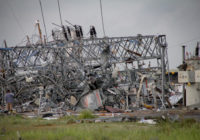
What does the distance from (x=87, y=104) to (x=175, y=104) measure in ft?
24.0

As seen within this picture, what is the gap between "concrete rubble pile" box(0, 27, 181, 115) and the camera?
24766mm

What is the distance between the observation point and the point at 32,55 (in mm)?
36125

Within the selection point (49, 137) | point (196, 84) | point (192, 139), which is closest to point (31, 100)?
point (196, 84)

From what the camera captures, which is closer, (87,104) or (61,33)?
(87,104)

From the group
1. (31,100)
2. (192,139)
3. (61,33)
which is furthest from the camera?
(61,33)

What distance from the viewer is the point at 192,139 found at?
8242mm

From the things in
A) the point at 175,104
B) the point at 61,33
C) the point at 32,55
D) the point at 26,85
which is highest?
the point at 61,33

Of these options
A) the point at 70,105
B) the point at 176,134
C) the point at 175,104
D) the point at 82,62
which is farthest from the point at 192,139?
the point at 82,62

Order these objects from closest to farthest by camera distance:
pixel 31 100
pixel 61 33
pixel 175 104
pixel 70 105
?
1. pixel 175 104
2. pixel 70 105
3. pixel 31 100
4. pixel 61 33

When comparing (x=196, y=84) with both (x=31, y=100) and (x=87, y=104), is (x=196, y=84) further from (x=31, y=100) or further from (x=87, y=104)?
(x=31, y=100)

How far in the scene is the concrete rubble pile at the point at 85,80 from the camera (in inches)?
975

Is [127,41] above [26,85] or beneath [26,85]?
above

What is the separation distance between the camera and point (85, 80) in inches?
1045

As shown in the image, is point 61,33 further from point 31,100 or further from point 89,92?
point 89,92
